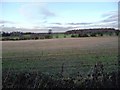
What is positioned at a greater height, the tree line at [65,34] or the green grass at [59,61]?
the tree line at [65,34]

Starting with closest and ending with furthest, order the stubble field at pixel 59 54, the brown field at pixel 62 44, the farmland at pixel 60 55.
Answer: the farmland at pixel 60 55, the stubble field at pixel 59 54, the brown field at pixel 62 44

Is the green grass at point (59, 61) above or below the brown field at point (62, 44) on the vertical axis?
below

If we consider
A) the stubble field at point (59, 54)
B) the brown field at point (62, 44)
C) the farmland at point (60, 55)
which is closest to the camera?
the farmland at point (60, 55)

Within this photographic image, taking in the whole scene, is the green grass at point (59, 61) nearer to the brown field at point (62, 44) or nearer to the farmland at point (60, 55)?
the farmland at point (60, 55)

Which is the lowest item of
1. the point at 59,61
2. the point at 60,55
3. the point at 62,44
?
the point at 59,61

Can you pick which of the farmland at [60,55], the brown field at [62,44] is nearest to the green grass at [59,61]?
the farmland at [60,55]

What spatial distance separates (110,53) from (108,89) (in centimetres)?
229

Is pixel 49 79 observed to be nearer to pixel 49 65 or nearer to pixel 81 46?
pixel 49 65

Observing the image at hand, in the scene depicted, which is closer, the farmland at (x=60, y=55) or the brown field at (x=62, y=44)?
the farmland at (x=60, y=55)

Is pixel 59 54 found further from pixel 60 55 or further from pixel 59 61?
A: pixel 59 61

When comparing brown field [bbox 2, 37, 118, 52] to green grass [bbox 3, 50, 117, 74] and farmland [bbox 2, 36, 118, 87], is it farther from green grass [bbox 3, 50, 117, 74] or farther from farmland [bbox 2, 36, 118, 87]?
green grass [bbox 3, 50, 117, 74]

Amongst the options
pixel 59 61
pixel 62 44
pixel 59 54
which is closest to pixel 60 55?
Result: pixel 59 54

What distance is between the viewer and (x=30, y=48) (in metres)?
9.07

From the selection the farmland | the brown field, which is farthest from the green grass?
the brown field
